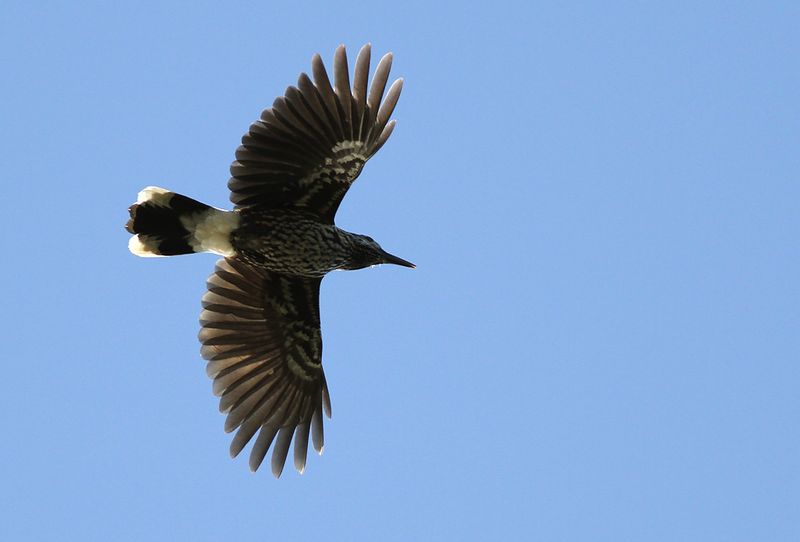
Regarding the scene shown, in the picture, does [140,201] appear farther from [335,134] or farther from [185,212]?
[335,134]

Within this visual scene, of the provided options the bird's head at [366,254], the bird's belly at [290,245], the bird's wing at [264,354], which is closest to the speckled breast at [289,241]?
the bird's belly at [290,245]

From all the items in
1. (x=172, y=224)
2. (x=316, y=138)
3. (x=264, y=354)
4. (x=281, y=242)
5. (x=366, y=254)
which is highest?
(x=316, y=138)

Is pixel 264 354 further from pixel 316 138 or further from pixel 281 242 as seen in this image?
pixel 316 138

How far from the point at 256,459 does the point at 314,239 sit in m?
1.91

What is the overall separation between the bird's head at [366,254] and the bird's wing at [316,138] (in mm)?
482

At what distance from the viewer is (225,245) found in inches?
392

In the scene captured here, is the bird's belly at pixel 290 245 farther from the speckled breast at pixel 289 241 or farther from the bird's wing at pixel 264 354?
the bird's wing at pixel 264 354

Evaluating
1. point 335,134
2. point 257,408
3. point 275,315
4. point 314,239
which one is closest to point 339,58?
point 335,134

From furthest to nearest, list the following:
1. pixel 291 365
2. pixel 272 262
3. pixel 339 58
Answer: pixel 291 365, pixel 272 262, pixel 339 58

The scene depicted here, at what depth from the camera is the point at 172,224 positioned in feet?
32.5

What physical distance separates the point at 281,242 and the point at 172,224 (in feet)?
2.79

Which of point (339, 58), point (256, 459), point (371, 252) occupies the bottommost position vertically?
point (256, 459)

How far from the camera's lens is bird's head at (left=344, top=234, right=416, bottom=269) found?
33.7 feet

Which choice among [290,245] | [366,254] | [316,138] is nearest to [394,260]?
[366,254]
